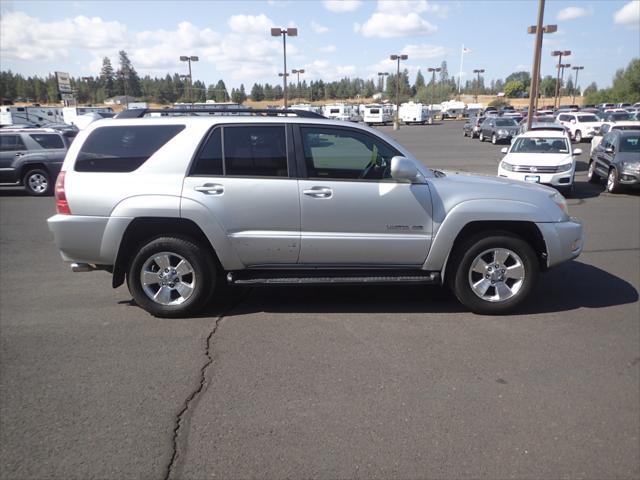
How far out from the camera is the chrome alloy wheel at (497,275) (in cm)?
506

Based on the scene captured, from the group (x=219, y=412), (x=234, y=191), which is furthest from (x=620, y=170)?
(x=219, y=412)

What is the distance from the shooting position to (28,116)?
124 ft

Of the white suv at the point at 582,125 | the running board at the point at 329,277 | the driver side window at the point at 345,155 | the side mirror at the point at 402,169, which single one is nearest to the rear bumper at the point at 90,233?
the running board at the point at 329,277

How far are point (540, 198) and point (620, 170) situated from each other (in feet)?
31.8

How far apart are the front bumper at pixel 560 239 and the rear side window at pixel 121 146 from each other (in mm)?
3675

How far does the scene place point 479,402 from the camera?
3.50 m

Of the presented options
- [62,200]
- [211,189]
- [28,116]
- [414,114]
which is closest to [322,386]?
[211,189]

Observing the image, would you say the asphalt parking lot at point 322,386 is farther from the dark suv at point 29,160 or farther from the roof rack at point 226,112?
the dark suv at point 29,160

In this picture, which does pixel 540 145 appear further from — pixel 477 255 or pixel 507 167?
pixel 477 255

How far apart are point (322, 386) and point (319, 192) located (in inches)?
73.1

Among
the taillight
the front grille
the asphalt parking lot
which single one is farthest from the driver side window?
the front grille

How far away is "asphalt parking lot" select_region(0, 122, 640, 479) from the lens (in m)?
2.91

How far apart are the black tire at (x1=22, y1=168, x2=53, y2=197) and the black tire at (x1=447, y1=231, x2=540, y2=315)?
12564mm

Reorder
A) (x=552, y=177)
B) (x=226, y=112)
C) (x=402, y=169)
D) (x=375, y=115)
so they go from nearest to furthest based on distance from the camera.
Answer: (x=402, y=169) → (x=226, y=112) → (x=552, y=177) → (x=375, y=115)
